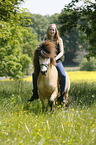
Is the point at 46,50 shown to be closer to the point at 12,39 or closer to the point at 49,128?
the point at 49,128

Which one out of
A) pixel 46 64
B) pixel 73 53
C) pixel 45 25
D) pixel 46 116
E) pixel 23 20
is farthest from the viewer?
pixel 73 53

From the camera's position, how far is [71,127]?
4160mm

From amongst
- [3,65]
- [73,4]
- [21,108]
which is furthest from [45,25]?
[21,108]

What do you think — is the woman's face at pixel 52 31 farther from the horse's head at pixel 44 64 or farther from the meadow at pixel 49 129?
the meadow at pixel 49 129

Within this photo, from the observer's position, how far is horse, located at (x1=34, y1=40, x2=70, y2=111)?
14.7 ft

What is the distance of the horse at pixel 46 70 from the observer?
4495 millimetres

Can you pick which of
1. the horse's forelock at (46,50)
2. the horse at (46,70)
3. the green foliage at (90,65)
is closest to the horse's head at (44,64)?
the horse at (46,70)

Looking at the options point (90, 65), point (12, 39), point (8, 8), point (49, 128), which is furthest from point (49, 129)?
point (90, 65)

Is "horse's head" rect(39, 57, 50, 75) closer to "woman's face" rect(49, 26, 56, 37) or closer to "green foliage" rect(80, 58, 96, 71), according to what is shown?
"woman's face" rect(49, 26, 56, 37)

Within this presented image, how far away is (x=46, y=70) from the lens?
445 cm

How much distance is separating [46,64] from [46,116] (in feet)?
4.79

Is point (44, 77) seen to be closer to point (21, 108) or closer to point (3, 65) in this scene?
point (21, 108)

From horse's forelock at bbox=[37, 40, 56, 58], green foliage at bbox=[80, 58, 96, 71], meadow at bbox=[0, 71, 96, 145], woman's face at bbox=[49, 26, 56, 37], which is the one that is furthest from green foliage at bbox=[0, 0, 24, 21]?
green foliage at bbox=[80, 58, 96, 71]

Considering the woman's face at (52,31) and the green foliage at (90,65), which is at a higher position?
the woman's face at (52,31)
